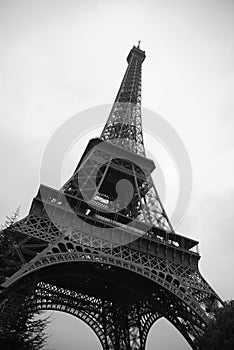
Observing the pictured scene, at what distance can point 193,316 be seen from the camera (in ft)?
66.8

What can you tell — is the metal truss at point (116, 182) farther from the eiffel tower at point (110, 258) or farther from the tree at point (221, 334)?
the tree at point (221, 334)

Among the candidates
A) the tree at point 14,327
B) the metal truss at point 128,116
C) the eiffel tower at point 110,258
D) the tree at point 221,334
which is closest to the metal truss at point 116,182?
the eiffel tower at point 110,258

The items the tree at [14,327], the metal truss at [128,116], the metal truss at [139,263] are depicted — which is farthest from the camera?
the metal truss at [128,116]

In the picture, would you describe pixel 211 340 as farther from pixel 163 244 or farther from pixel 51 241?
pixel 51 241

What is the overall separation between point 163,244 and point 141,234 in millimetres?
1815

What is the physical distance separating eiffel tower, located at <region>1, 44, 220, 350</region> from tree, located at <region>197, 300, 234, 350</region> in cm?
274

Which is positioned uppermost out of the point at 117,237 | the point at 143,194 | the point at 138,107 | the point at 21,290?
the point at 138,107

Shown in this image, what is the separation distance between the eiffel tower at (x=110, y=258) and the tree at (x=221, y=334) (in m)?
2.74

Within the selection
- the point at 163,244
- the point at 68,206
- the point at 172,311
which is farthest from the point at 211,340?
the point at 68,206

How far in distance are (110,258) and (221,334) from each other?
7.86 metres

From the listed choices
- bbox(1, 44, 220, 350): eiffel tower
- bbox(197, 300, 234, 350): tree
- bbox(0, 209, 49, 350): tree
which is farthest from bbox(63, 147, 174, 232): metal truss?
bbox(0, 209, 49, 350): tree

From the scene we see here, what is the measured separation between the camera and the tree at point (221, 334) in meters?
15.1

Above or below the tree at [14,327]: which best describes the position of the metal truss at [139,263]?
above

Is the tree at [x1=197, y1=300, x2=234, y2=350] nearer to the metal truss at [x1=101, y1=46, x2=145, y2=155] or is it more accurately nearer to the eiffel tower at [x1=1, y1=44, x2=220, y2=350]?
the eiffel tower at [x1=1, y1=44, x2=220, y2=350]
